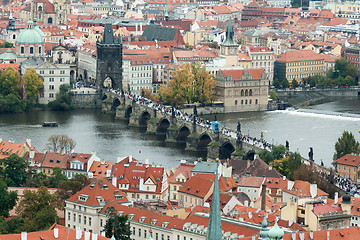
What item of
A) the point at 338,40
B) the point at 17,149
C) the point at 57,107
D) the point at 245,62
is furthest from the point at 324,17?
the point at 17,149

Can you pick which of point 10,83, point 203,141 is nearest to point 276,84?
point 10,83

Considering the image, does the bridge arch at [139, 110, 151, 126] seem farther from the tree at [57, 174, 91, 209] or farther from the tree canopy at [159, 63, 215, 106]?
the tree at [57, 174, 91, 209]

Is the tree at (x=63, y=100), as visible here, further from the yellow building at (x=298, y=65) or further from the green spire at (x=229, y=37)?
the yellow building at (x=298, y=65)

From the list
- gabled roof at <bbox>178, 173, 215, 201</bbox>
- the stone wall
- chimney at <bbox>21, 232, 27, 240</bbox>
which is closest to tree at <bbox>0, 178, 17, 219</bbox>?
gabled roof at <bbox>178, 173, 215, 201</bbox>

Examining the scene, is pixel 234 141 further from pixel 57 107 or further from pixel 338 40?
pixel 338 40

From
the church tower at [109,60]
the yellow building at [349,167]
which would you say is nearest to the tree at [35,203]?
the yellow building at [349,167]

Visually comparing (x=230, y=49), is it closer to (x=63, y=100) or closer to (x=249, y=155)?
(x=63, y=100)
